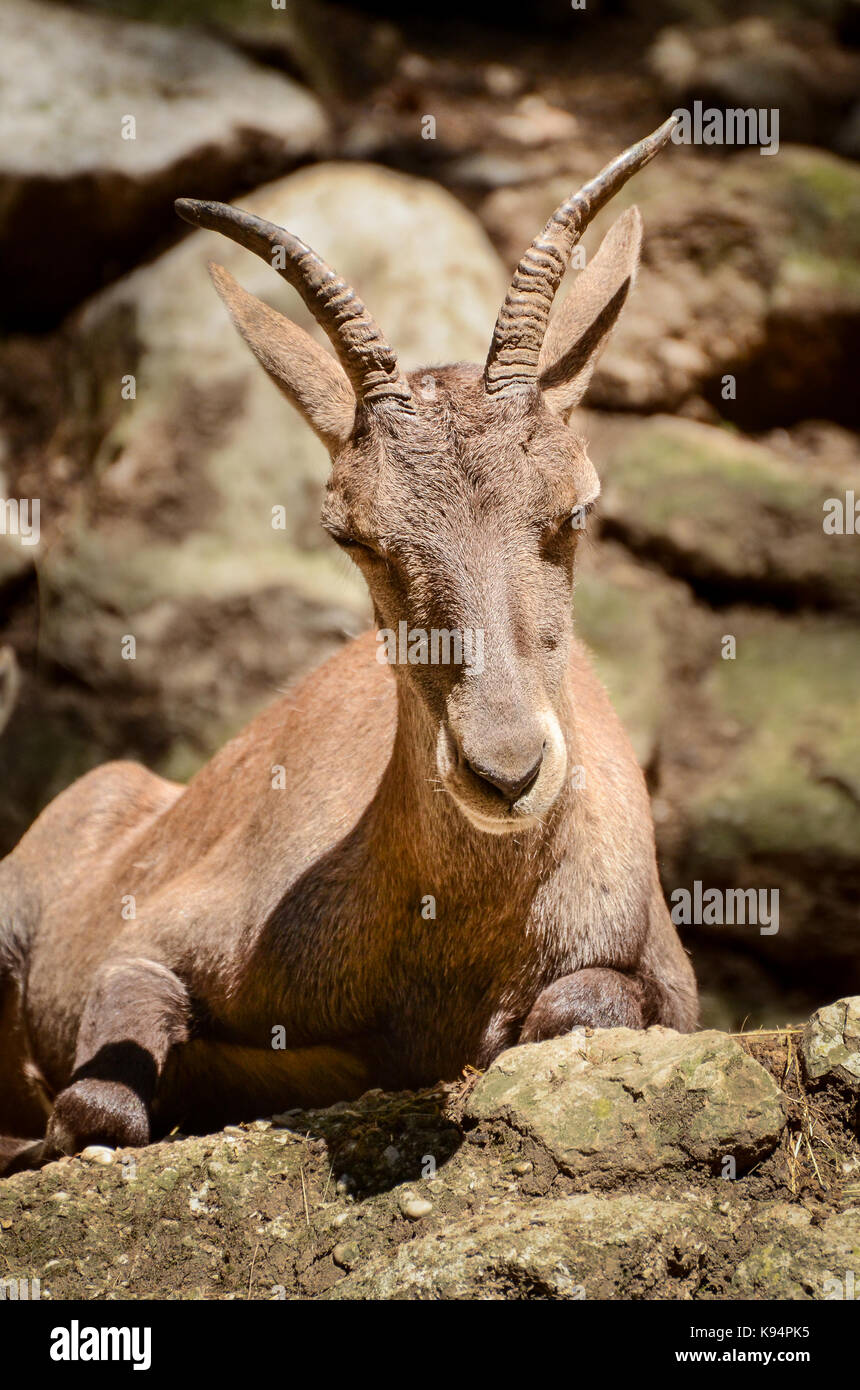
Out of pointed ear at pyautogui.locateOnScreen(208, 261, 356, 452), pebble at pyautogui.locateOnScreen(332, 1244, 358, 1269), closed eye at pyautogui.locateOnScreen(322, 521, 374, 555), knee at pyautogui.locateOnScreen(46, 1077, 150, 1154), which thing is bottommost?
pebble at pyautogui.locateOnScreen(332, 1244, 358, 1269)

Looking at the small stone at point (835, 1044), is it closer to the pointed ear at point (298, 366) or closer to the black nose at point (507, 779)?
the black nose at point (507, 779)

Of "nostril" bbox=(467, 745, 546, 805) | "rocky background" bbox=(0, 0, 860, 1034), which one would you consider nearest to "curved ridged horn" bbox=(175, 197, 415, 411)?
"nostril" bbox=(467, 745, 546, 805)

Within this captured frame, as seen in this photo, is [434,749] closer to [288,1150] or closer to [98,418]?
[288,1150]

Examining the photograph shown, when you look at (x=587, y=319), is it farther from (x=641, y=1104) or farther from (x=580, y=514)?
(x=641, y=1104)

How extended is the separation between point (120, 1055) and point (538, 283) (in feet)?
10.9

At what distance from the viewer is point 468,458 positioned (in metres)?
4.67

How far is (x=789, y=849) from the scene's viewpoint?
9.59 metres

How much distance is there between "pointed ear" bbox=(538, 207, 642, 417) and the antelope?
1 centimetres

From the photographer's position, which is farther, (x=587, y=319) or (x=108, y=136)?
(x=108, y=136)

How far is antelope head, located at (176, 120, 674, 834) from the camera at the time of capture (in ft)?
14.3

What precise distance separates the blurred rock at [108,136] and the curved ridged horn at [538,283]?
21.9 ft
